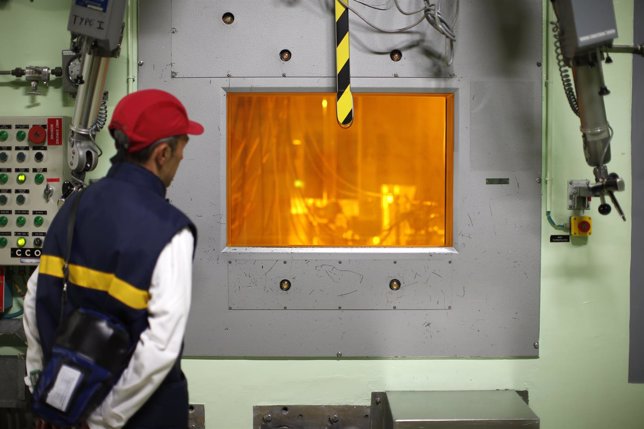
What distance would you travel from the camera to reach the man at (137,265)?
1.57 m

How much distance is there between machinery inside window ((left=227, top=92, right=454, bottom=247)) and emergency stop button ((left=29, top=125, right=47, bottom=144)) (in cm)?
90

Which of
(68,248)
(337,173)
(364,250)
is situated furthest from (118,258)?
(337,173)

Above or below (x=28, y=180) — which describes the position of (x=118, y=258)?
below

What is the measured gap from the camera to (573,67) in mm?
2404

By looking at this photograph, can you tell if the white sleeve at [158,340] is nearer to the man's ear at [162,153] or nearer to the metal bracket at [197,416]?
the man's ear at [162,153]

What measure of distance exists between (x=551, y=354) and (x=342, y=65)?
5.75 feet

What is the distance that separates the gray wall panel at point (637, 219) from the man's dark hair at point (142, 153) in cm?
223

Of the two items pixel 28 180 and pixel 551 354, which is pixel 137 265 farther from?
pixel 551 354

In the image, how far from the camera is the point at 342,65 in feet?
8.62

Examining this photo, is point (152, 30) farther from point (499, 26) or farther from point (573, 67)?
point (573, 67)

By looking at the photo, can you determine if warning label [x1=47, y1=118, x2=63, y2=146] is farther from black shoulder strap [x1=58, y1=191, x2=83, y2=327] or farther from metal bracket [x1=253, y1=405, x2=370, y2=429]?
metal bracket [x1=253, y1=405, x2=370, y2=429]

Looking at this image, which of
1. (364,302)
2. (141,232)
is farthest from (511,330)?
(141,232)

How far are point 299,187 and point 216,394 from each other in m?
1.12

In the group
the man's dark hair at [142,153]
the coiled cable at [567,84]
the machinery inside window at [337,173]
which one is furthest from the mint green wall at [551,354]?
the man's dark hair at [142,153]
